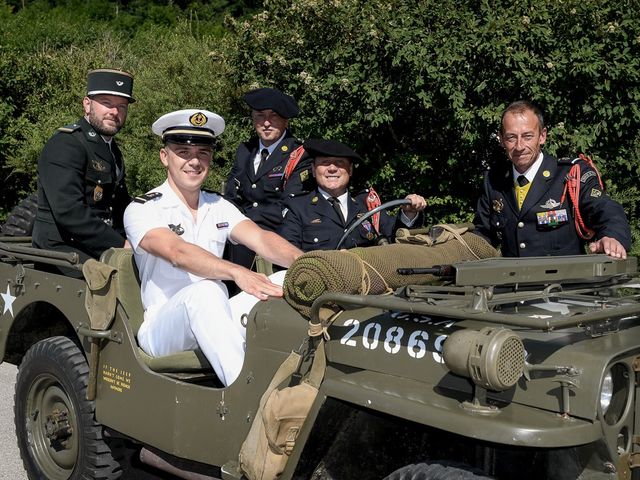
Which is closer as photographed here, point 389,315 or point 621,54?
point 389,315

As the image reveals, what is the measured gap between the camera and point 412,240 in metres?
3.86

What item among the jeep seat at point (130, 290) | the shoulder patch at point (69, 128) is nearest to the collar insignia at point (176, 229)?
the jeep seat at point (130, 290)

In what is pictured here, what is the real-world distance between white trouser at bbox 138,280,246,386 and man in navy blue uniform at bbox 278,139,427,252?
103 cm

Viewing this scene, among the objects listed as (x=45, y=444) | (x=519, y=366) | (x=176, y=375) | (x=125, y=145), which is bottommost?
(x=45, y=444)

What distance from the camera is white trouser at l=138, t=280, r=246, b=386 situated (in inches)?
141

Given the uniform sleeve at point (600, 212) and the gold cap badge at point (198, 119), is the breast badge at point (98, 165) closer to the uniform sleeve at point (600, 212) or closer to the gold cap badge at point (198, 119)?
the gold cap badge at point (198, 119)

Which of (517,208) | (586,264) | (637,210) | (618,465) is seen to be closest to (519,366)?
(618,465)

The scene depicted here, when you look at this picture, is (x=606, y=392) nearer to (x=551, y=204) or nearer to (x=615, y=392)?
(x=615, y=392)

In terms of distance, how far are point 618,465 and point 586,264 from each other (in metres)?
0.80

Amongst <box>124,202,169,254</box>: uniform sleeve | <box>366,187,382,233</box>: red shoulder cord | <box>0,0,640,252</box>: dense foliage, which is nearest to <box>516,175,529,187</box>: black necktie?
<box>366,187,382,233</box>: red shoulder cord

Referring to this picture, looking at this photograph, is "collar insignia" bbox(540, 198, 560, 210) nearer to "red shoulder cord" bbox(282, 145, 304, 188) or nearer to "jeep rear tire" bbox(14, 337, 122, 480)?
"red shoulder cord" bbox(282, 145, 304, 188)

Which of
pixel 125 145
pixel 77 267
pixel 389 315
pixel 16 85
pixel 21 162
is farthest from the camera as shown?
pixel 16 85

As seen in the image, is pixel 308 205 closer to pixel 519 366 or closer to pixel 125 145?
pixel 519 366

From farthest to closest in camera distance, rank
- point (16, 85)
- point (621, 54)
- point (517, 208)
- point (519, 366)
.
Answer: point (16, 85), point (621, 54), point (517, 208), point (519, 366)
